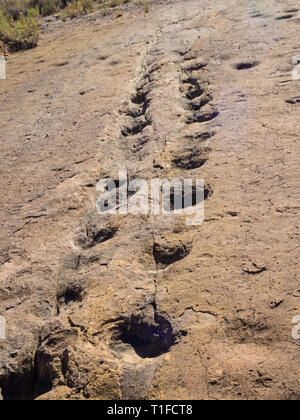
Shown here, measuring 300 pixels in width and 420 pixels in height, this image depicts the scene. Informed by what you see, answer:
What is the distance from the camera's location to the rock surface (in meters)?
1.86

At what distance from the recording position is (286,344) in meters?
1.75

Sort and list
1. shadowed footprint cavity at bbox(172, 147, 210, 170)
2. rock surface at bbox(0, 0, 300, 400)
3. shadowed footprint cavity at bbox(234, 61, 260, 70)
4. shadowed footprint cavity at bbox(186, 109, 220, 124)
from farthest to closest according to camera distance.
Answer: shadowed footprint cavity at bbox(234, 61, 260, 70), shadowed footprint cavity at bbox(186, 109, 220, 124), shadowed footprint cavity at bbox(172, 147, 210, 170), rock surface at bbox(0, 0, 300, 400)

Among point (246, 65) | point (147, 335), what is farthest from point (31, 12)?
point (147, 335)

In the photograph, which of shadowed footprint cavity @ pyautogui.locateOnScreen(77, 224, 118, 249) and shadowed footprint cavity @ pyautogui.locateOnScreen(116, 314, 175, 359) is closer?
shadowed footprint cavity @ pyautogui.locateOnScreen(116, 314, 175, 359)

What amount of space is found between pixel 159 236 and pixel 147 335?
0.64m

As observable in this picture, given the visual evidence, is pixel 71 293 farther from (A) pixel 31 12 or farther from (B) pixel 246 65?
(A) pixel 31 12

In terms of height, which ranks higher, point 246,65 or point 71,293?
point 246,65

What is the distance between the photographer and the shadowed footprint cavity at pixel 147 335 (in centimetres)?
199

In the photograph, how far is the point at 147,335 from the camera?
2.06m

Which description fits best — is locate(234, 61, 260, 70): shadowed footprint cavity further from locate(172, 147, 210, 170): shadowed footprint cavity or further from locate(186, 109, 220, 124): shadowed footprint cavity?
locate(172, 147, 210, 170): shadowed footprint cavity

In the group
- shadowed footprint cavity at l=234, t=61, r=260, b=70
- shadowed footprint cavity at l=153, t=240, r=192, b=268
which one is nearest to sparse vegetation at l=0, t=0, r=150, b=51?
shadowed footprint cavity at l=234, t=61, r=260, b=70

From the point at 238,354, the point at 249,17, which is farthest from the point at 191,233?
the point at 249,17
